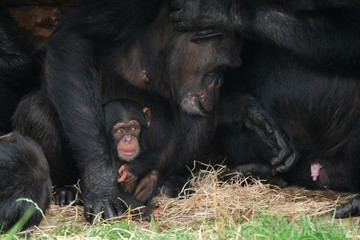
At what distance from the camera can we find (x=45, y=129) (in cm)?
556

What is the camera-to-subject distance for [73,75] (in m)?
5.42

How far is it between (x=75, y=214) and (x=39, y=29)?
96.0 inches

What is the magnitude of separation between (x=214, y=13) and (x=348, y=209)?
1713 mm

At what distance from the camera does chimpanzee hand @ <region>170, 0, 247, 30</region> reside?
5.29 meters

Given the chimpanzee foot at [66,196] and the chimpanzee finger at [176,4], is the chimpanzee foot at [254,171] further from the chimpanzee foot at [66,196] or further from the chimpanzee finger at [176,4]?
the chimpanzee finger at [176,4]

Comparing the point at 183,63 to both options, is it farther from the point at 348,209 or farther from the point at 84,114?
the point at 348,209

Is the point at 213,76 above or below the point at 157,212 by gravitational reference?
above

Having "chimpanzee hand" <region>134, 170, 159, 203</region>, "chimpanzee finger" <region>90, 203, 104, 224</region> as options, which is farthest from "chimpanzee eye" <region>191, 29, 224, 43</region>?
"chimpanzee finger" <region>90, 203, 104, 224</region>

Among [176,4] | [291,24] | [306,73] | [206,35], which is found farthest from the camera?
[306,73]

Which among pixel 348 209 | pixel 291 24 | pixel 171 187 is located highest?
pixel 291 24

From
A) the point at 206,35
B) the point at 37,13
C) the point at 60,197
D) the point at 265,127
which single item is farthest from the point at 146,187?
the point at 37,13

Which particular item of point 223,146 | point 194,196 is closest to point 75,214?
point 194,196

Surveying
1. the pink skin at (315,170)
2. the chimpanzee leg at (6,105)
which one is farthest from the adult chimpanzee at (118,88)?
the chimpanzee leg at (6,105)

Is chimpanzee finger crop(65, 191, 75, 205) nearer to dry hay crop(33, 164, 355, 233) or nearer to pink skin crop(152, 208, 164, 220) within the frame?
dry hay crop(33, 164, 355, 233)
